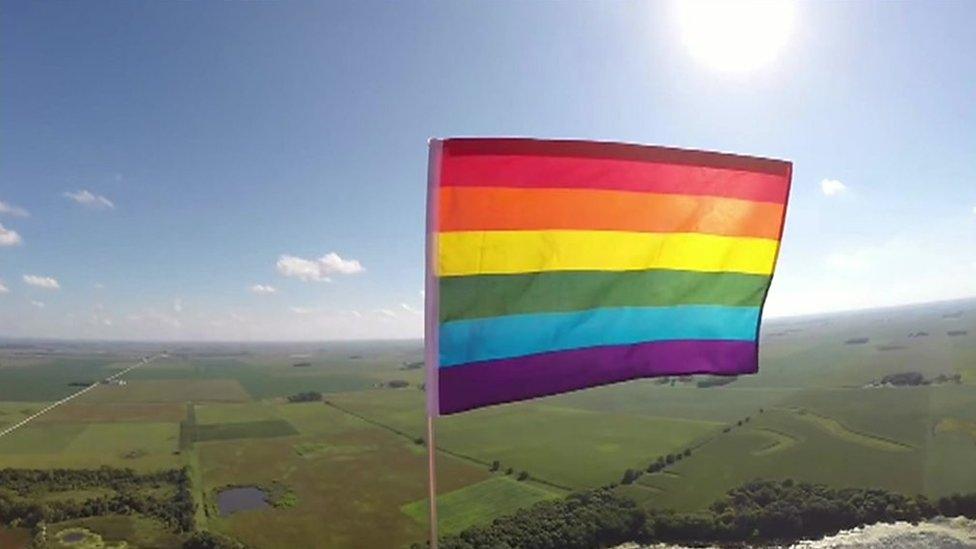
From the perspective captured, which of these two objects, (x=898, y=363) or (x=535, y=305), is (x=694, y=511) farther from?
(x=898, y=363)

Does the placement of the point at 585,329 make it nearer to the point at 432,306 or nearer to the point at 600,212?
the point at 600,212

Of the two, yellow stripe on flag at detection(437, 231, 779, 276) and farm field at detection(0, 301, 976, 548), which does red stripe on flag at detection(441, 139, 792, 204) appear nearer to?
yellow stripe on flag at detection(437, 231, 779, 276)

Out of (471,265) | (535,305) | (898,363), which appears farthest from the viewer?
(898,363)

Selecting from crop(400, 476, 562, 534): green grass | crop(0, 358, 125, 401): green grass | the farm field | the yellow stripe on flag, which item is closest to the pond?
the farm field

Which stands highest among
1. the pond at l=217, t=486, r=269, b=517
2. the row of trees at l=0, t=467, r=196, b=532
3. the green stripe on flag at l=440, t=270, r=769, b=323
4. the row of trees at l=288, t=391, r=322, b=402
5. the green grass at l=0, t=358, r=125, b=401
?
the green stripe on flag at l=440, t=270, r=769, b=323

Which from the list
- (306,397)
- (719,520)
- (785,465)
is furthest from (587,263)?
(306,397)

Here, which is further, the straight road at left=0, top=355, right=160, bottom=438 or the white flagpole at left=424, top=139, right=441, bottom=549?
the straight road at left=0, top=355, right=160, bottom=438

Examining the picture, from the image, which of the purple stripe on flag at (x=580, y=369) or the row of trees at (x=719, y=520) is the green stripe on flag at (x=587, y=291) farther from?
the row of trees at (x=719, y=520)

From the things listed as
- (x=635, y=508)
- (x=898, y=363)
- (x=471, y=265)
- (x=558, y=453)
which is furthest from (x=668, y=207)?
(x=898, y=363)
